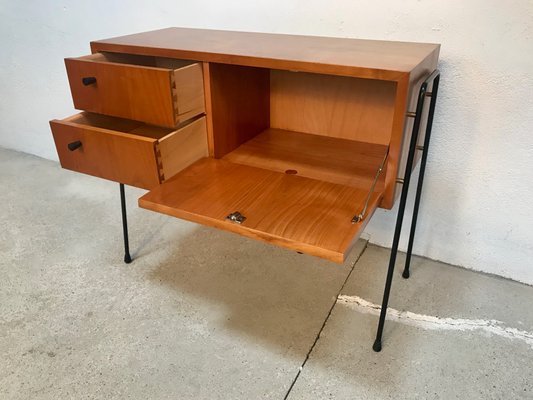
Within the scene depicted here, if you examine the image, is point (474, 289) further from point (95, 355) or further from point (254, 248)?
point (95, 355)

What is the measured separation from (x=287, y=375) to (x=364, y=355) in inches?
8.4

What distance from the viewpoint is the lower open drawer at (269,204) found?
2.81 feet

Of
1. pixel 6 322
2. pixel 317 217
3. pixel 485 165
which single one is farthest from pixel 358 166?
pixel 6 322

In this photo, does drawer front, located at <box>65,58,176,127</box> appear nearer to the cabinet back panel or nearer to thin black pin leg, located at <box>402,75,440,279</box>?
the cabinet back panel

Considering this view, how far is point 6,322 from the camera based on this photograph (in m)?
1.29

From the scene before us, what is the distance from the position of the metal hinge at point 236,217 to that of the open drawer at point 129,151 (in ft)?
0.77

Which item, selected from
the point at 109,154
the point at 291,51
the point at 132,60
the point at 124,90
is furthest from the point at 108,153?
the point at 291,51

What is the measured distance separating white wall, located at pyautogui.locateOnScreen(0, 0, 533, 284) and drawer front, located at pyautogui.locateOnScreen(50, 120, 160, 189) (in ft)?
2.15

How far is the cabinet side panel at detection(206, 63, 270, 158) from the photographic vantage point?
1132mm

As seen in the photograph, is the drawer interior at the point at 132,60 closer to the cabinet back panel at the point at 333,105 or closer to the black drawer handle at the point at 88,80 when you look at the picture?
the black drawer handle at the point at 88,80

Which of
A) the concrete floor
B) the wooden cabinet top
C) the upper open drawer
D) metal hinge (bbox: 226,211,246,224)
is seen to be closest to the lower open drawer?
metal hinge (bbox: 226,211,246,224)

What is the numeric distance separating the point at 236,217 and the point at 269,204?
0.09 meters

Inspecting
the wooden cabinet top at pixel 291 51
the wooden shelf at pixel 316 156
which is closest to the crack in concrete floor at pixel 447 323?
the wooden shelf at pixel 316 156

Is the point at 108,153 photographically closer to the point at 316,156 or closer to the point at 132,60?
the point at 132,60
